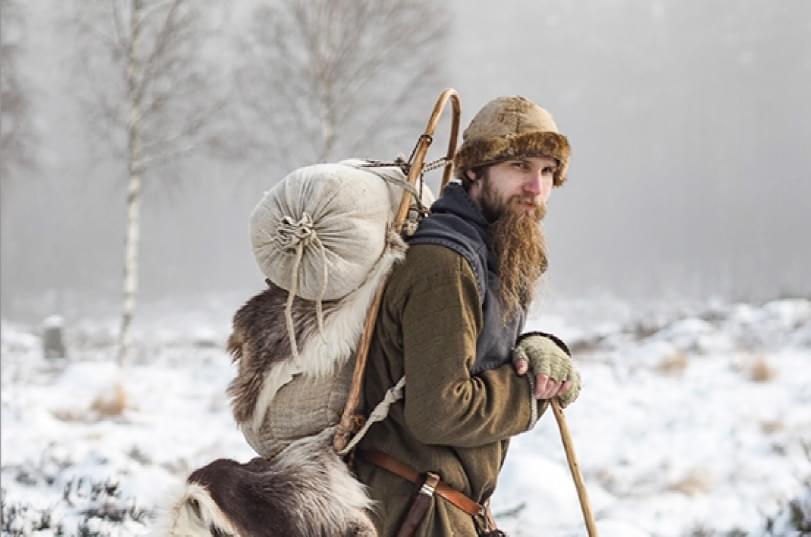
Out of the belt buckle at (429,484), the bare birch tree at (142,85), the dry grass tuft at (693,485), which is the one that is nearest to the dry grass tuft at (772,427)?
the dry grass tuft at (693,485)

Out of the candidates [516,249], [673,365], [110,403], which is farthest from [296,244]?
[673,365]

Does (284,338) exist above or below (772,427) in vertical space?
below

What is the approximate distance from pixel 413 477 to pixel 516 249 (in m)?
0.63

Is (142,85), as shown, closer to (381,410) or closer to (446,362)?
(381,410)

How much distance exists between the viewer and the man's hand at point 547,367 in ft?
6.33

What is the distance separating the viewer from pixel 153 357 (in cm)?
1581

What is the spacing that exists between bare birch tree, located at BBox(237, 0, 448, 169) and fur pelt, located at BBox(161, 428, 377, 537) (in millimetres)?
12183

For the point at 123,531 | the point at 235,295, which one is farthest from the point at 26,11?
the point at 235,295

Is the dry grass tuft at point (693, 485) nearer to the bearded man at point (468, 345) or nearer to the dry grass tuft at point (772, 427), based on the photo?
the dry grass tuft at point (772, 427)

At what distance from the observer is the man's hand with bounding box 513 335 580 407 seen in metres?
1.93

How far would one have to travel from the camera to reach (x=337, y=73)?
47.5 feet

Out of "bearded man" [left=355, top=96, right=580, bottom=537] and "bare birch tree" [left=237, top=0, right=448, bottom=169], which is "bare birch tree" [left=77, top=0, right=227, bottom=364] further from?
"bearded man" [left=355, top=96, right=580, bottom=537]

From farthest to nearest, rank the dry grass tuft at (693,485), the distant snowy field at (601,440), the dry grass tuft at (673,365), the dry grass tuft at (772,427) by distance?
the dry grass tuft at (673,365) → the dry grass tuft at (772,427) → the dry grass tuft at (693,485) → the distant snowy field at (601,440)

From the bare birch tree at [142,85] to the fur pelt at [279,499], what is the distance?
1139 centimetres
